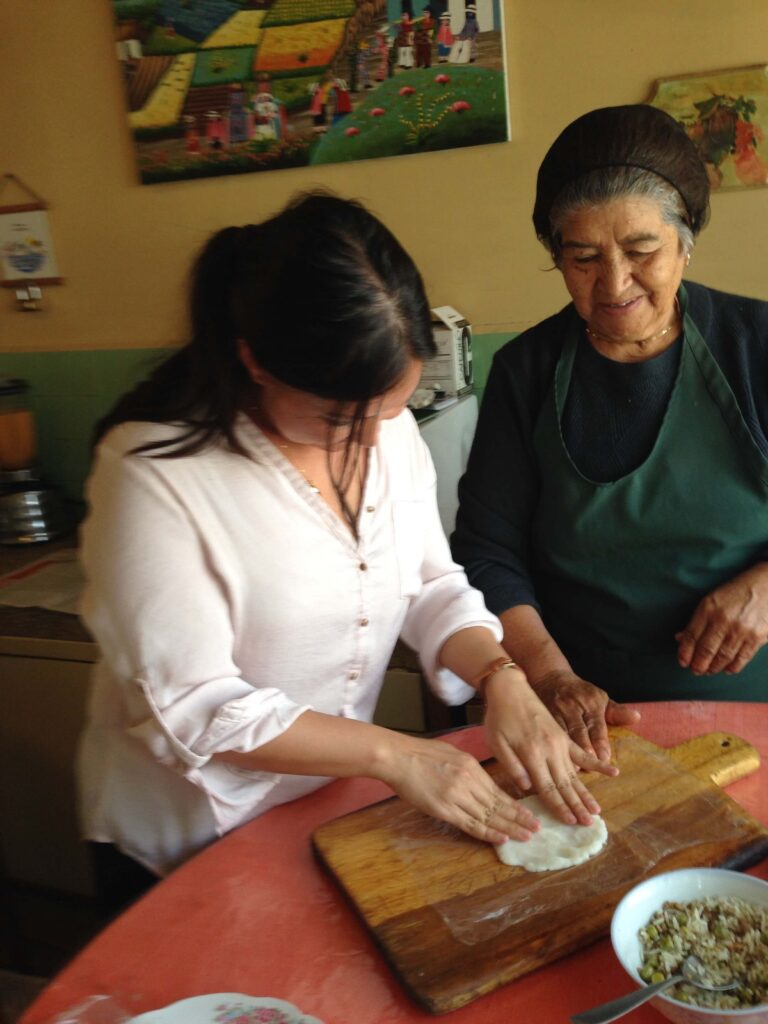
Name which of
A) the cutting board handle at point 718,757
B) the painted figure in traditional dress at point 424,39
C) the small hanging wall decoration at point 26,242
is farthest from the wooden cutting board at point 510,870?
the small hanging wall decoration at point 26,242

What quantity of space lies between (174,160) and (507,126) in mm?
968

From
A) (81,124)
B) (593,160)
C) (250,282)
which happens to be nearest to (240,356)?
(250,282)

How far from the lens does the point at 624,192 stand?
1.23 m

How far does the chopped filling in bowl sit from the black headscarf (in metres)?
0.92

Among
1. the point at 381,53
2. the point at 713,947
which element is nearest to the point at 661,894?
the point at 713,947

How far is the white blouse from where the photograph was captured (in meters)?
0.96

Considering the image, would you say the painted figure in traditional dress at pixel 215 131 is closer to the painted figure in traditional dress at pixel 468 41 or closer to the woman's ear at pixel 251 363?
the painted figure in traditional dress at pixel 468 41

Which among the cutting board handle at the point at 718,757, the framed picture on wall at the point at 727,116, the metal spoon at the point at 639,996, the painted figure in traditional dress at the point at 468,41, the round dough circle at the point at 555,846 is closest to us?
the metal spoon at the point at 639,996

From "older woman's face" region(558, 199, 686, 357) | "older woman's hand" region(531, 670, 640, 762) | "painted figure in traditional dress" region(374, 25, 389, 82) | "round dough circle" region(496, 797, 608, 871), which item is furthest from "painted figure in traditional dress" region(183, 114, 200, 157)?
"round dough circle" region(496, 797, 608, 871)

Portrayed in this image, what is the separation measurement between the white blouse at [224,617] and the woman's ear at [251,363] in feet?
0.29

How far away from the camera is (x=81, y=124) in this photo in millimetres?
2660

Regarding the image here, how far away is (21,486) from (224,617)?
197 centimetres

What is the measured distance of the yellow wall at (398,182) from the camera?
2.07m

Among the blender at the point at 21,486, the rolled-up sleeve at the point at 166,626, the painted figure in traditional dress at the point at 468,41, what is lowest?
the blender at the point at 21,486
